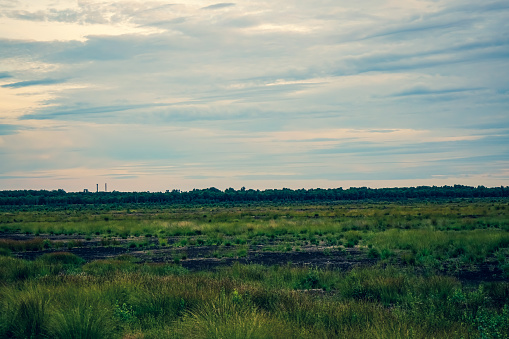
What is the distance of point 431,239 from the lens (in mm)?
28062

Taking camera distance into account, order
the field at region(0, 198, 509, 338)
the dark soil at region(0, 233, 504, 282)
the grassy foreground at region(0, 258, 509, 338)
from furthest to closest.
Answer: the dark soil at region(0, 233, 504, 282) < the field at region(0, 198, 509, 338) < the grassy foreground at region(0, 258, 509, 338)

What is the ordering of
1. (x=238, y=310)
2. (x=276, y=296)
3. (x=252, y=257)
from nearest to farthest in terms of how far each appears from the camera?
(x=238, y=310), (x=276, y=296), (x=252, y=257)

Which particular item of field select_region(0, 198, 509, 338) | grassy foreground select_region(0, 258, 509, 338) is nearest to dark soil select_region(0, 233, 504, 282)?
field select_region(0, 198, 509, 338)

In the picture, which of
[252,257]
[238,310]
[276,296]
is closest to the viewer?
[238,310]

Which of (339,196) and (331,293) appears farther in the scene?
(339,196)

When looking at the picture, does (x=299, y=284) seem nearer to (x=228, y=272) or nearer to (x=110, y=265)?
(x=228, y=272)

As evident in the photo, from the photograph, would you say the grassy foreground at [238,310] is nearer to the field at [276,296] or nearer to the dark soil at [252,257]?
the field at [276,296]

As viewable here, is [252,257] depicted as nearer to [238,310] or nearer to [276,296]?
[276,296]

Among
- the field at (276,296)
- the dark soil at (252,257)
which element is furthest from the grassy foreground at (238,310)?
the dark soil at (252,257)

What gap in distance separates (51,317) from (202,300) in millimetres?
3104

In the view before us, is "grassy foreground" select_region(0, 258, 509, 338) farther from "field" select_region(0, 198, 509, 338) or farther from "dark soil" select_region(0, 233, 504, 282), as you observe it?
"dark soil" select_region(0, 233, 504, 282)

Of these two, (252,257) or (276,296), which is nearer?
(276,296)

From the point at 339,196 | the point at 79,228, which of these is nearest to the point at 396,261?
the point at 79,228

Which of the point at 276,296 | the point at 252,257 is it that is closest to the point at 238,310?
the point at 276,296
